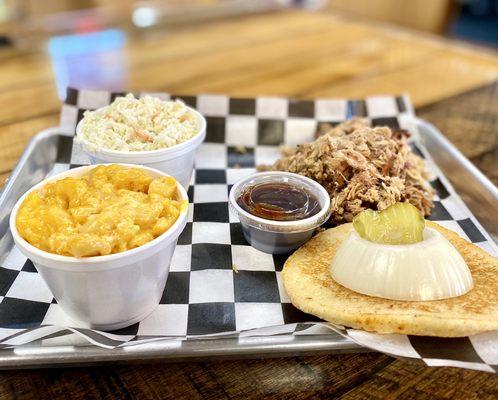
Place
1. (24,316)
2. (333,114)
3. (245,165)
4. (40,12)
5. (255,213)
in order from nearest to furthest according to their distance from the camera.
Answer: (24,316) → (255,213) → (245,165) → (333,114) → (40,12)

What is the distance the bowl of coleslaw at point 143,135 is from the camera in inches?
79.0

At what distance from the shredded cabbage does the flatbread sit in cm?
74

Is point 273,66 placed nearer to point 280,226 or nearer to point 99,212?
point 280,226

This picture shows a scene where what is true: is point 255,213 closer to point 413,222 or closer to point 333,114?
point 413,222

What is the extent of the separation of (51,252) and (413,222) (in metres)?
1.10

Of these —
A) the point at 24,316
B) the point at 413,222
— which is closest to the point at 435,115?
the point at 413,222

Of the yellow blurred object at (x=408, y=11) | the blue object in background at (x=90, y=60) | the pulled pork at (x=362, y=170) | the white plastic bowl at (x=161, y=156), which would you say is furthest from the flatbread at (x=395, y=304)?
the yellow blurred object at (x=408, y=11)

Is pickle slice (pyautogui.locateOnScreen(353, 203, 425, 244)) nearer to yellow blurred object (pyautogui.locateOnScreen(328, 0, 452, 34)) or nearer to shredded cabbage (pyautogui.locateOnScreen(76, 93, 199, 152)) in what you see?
shredded cabbage (pyautogui.locateOnScreen(76, 93, 199, 152))

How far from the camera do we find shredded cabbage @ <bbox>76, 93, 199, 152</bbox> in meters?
2.04

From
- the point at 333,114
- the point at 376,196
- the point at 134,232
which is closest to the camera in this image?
the point at 134,232

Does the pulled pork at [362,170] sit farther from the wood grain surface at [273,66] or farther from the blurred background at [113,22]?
the blurred background at [113,22]

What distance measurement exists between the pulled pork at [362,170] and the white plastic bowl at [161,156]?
44 centimetres

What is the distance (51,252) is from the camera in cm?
142

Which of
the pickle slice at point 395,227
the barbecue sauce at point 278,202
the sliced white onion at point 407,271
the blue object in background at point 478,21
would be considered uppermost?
the pickle slice at point 395,227
